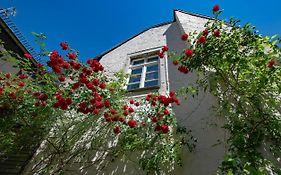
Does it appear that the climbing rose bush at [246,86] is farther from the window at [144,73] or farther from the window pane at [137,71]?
the window pane at [137,71]

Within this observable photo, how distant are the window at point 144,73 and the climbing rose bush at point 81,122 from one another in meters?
0.90

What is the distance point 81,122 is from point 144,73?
7.58ft

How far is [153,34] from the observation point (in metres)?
7.27

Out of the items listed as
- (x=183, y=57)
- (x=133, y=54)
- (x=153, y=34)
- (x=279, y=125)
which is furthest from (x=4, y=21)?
(x=279, y=125)

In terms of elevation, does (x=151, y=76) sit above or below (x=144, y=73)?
below

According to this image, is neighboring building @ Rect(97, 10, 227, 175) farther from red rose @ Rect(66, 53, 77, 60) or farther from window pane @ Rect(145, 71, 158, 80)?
red rose @ Rect(66, 53, 77, 60)

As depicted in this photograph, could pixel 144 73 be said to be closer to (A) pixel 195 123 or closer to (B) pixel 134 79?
(B) pixel 134 79

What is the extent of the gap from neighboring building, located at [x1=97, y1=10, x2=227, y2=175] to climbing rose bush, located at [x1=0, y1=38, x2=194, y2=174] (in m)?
0.25

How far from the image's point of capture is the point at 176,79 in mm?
4906

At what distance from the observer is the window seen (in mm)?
5459

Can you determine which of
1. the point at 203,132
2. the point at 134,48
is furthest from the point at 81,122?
the point at 134,48

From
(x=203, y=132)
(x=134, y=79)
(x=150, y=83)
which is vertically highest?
(x=134, y=79)

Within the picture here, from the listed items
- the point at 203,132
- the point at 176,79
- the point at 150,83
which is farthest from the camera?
the point at 150,83

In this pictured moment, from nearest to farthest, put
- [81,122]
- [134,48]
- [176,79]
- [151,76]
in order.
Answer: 1. [81,122]
2. [176,79]
3. [151,76]
4. [134,48]
